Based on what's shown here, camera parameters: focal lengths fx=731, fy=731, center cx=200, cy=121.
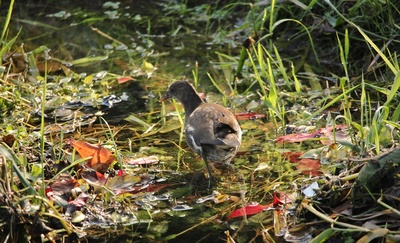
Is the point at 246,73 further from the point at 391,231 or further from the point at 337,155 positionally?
the point at 391,231

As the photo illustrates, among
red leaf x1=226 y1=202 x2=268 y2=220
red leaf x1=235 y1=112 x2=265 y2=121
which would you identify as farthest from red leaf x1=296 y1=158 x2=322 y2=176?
red leaf x1=235 y1=112 x2=265 y2=121

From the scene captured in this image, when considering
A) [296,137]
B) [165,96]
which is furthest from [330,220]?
[165,96]

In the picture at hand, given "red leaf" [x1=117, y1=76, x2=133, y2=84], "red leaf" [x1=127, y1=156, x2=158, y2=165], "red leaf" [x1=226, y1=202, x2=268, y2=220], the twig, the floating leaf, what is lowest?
"red leaf" [x1=117, y1=76, x2=133, y2=84]

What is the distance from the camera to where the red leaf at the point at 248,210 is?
4363 mm

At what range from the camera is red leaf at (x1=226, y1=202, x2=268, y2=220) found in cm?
436

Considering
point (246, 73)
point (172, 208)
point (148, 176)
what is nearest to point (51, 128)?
point (148, 176)

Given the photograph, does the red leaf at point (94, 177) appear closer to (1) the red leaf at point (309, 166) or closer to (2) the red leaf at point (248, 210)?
(2) the red leaf at point (248, 210)

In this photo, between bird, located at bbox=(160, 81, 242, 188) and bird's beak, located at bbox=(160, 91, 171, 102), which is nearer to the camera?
bird, located at bbox=(160, 81, 242, 188)

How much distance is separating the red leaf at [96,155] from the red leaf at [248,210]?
99 cm

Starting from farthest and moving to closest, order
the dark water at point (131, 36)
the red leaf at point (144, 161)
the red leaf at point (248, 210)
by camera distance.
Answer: the dark water at point (131, 36) < the red leaf at point (144, 161) < the red leaf at point (248, 210)

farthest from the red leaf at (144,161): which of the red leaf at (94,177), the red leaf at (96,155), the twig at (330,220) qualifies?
the twig at (330,220)

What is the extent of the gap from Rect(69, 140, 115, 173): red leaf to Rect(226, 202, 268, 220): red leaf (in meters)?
0.99

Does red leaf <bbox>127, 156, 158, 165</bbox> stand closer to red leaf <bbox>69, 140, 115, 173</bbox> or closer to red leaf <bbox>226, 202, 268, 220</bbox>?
red leaf <bbox>69, 140, 115, 173</bbox>

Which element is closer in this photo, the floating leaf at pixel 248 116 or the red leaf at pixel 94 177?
the red leaf at pixel 94 177
